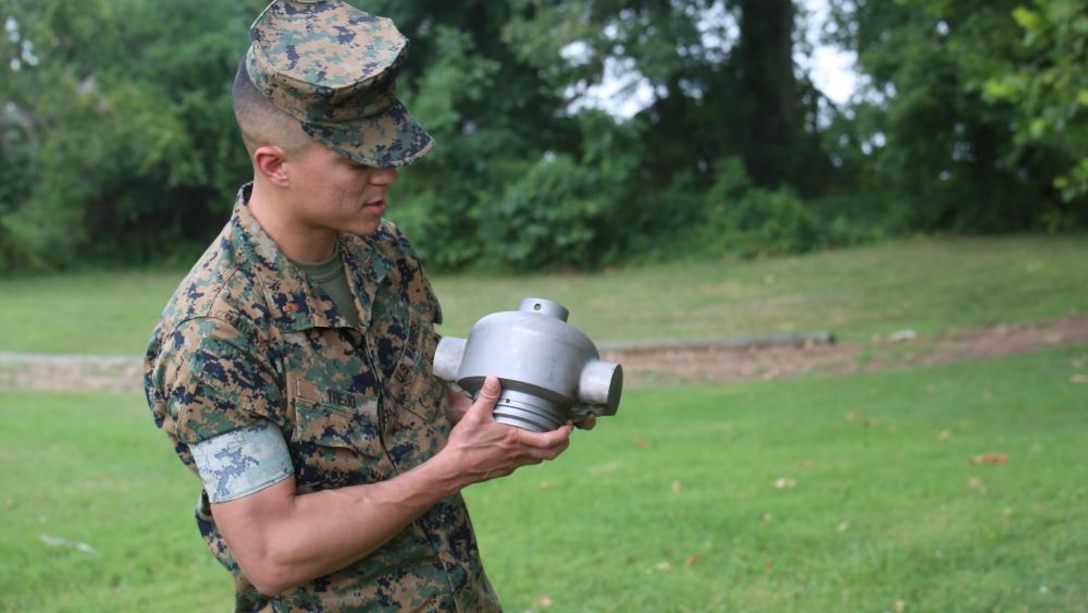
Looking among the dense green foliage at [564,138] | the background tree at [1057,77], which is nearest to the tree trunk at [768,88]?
the dense green foliage at [564,138]

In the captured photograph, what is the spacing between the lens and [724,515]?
255 inches

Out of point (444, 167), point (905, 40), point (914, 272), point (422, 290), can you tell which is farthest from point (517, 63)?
point (422, 290)

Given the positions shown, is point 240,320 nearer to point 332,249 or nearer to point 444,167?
point 332,249

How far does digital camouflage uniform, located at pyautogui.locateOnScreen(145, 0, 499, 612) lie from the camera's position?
92.8 inches

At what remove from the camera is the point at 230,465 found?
7.63 ft

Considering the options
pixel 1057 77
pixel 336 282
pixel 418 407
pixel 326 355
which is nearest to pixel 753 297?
pixel 1057 77

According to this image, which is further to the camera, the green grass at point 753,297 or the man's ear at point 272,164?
the green grass at point 753,297

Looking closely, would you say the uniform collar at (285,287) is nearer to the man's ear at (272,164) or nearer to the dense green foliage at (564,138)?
the man's ear at (272,164)

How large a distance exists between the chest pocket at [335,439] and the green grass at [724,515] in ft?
9.87

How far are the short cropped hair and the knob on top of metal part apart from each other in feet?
1.80

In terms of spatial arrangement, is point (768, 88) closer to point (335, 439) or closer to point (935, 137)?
point (935, 137)

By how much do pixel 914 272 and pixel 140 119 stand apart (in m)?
16.3

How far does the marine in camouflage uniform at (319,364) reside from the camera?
2.35 meters

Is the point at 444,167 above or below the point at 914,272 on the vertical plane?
below
